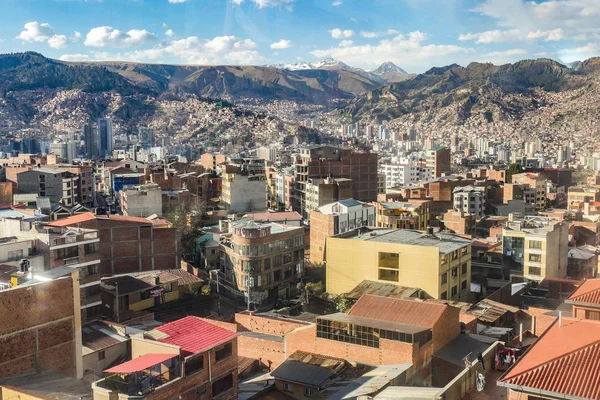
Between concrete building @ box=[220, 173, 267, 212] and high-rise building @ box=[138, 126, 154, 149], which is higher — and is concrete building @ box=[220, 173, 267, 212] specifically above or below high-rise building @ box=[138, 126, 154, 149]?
below

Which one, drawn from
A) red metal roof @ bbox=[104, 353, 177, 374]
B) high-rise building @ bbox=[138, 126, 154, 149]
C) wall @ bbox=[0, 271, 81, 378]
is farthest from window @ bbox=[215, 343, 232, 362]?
high-rise building @ bbox=[138, 126, 154, 149]

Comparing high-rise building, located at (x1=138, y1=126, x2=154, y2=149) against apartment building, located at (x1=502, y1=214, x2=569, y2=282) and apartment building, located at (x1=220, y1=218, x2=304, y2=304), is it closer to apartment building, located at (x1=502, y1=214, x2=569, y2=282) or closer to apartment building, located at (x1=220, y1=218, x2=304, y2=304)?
apartment building, located at (x1=220, y1=218, x2=304, y2=304)

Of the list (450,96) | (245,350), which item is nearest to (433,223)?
(245,350)

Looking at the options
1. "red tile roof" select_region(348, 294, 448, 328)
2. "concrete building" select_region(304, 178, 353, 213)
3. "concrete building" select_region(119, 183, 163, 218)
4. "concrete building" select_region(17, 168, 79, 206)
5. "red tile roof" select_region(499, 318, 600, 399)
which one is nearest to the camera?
"red tile roof" select_region(499, 318, 600, 399)

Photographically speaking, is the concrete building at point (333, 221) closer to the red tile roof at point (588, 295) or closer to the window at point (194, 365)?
the window at point (194, 365)

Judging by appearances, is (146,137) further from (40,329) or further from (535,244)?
(40,329)

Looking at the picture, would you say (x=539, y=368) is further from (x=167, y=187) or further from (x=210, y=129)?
(x=210, y=129)
